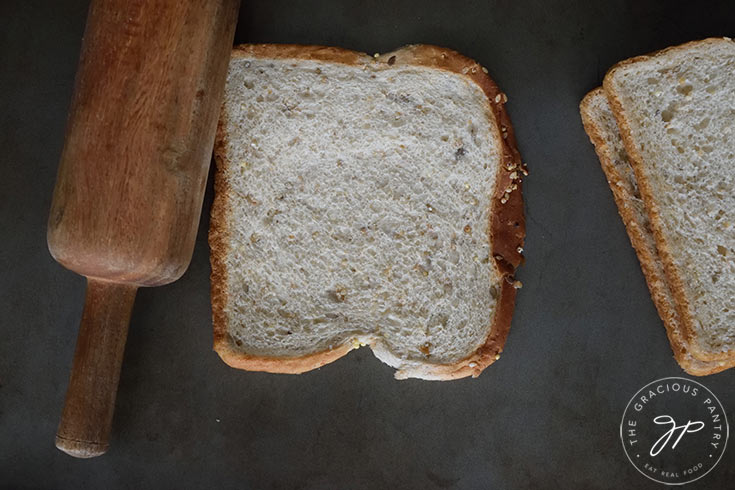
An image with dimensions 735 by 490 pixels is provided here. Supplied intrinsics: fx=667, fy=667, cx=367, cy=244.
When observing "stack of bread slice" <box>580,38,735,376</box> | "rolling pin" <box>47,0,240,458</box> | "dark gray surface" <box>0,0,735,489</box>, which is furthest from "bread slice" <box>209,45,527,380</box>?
"stack of bread slice" <box>580,38,735,376</box>

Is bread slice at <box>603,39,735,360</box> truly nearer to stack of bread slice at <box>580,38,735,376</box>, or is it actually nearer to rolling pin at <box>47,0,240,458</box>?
stack of bread slice at <box>580,38,735,376</box>

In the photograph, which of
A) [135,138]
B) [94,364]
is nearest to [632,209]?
[135,138]

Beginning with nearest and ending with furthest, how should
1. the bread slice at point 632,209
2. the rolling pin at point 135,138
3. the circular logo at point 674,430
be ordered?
the rolling pin at point 135,138
the bread slice at point 632,209
the circular logo at point 674,430

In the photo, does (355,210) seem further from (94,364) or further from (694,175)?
(694,175)

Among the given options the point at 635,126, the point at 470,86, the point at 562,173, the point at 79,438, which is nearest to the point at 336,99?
the point at 470,86

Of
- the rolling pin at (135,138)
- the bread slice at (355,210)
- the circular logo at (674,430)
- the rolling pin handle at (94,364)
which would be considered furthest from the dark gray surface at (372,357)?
the rolling pin at (135,138)

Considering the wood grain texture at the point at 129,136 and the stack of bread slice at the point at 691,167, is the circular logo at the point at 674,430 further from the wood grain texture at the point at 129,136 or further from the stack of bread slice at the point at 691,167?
the wood grain texture at the point at 129,136
